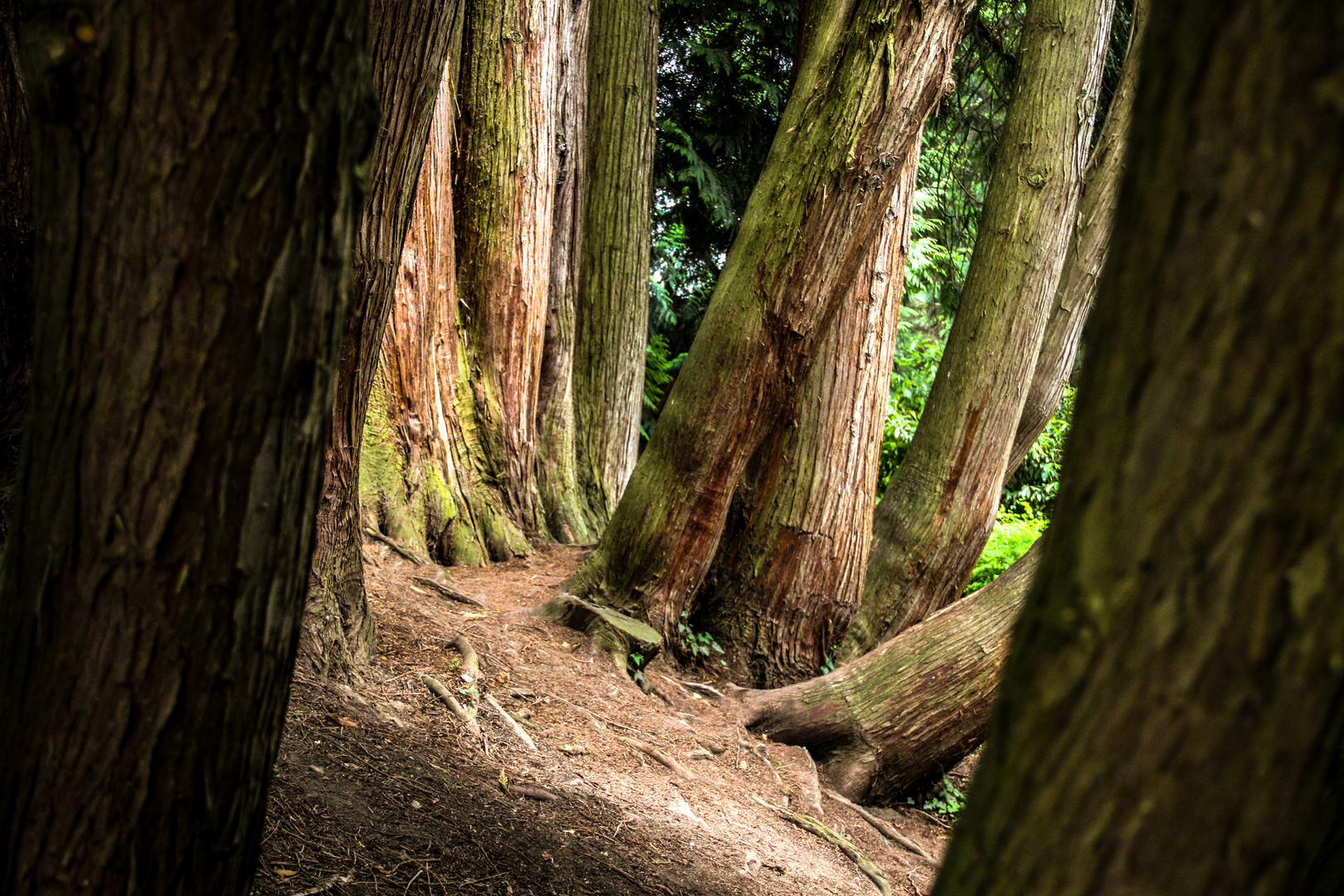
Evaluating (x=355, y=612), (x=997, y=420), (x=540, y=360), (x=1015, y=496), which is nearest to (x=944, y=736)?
(x=997, y=420)

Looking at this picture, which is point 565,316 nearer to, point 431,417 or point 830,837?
point 431,417

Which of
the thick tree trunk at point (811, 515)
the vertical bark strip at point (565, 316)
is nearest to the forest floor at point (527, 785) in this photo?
the thick tree trunk at point (811, 515)

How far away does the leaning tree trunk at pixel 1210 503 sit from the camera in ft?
2.73

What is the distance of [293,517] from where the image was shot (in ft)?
4.51

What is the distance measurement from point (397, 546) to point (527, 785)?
254 centimetres

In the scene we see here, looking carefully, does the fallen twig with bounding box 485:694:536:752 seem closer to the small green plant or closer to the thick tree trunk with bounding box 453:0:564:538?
the small green plant

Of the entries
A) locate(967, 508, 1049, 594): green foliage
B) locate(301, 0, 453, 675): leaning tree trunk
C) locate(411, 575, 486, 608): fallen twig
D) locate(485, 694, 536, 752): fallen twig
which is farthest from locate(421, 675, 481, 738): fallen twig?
locate(967, 508, 1049, 594): green foliage

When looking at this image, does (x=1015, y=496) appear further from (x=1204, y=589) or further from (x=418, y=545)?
(x=1204, y=589)

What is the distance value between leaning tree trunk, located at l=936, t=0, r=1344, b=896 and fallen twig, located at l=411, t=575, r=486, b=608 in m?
4.57

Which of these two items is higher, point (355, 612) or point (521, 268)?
point (521, 268)

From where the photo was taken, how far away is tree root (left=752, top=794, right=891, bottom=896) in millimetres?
4078

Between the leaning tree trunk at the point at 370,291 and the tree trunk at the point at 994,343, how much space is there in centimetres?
339

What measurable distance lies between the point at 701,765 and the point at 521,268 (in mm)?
4025

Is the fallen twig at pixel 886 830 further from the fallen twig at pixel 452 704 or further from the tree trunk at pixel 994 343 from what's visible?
the fallen twig at pixel 452 704
